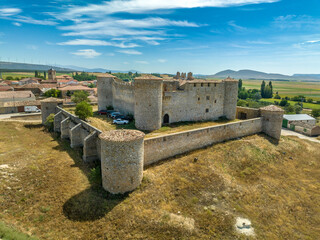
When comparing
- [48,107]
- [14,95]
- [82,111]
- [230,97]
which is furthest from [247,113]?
[14,95]

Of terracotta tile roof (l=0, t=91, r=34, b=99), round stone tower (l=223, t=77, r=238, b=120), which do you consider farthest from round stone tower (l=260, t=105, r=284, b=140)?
terracotta tile roof (l=0, t=91, r=34, b=99)

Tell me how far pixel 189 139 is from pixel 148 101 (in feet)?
17.8

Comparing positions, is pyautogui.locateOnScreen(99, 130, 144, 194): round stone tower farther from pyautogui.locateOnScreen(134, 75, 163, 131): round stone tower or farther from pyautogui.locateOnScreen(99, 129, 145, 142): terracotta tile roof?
pyautogui.locateOnScreen(134, 75, 163, 131): round stone tower

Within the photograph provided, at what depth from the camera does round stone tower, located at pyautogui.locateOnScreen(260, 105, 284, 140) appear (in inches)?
856

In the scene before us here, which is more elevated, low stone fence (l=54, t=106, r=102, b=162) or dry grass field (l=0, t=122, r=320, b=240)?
low stone fence (l=54, t=106, r=102, b=162)

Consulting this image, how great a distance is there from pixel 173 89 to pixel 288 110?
42.5m

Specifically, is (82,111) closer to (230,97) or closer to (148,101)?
(148,101)

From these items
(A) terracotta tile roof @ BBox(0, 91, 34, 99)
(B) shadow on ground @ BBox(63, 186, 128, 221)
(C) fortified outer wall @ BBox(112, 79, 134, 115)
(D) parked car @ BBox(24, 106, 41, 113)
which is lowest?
(B) shadow on ground @ BBox(63, 186, 128, 221)

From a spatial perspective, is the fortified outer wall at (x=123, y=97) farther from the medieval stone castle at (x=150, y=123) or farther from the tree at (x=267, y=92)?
the tree at (x=267, y=92)

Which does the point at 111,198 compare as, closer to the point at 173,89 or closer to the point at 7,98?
the point at 173,89

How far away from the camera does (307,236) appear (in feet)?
32.3

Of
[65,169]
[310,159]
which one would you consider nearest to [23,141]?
[65,169]

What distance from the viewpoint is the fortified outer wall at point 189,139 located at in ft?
46.8

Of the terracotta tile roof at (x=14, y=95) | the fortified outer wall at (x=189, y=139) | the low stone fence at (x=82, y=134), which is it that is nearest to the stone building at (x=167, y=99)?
the fortified outer wall at (x=189, y=139)
